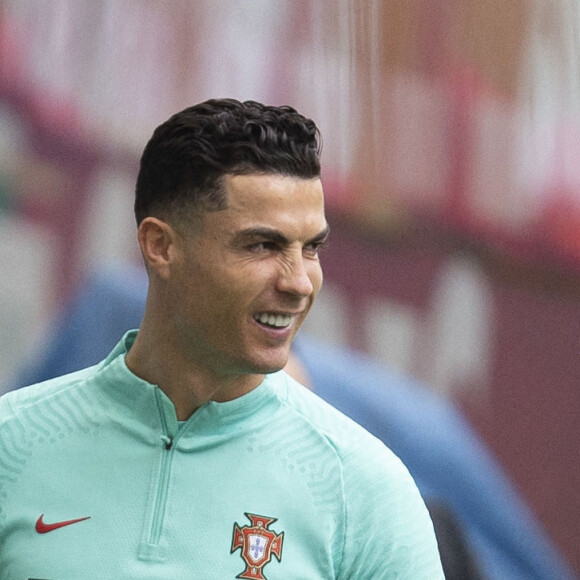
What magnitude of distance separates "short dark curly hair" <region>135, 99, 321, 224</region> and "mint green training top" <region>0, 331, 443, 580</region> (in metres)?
0.28

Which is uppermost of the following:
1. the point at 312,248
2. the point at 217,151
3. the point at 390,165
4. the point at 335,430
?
the point at 217,151

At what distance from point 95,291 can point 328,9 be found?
0.90m

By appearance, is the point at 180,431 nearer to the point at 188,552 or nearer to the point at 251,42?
the point at 188,552

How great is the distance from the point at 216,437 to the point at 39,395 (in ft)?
0.99

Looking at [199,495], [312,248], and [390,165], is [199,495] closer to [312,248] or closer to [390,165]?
[312,248]

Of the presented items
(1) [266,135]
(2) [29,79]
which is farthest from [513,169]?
(1) [266,135]

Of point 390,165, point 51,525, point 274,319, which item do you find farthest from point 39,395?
point 390,165

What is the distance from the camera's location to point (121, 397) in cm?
184

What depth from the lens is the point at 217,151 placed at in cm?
175

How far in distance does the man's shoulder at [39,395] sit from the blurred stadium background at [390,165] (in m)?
0.89

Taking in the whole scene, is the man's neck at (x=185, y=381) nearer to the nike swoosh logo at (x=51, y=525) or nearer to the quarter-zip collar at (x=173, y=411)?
the quarter-zip collar at (x=173, y=411)

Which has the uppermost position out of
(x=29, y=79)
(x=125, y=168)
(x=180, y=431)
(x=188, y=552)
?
(x=29, y=79)

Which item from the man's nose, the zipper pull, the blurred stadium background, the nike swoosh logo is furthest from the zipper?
the blurred stadium background

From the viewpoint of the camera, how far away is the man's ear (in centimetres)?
179
